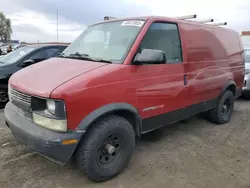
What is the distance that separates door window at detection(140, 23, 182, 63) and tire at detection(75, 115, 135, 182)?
3.67 feet

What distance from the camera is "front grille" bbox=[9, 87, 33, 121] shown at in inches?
110

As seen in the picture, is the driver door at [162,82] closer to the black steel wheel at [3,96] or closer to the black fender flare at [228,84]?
the black fender flare at [228,84]

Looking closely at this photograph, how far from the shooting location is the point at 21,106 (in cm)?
291

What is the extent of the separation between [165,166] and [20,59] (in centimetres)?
456

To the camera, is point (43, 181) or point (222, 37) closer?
point (43, 181)

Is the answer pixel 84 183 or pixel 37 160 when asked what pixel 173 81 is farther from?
pixel 37 160

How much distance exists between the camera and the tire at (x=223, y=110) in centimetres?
511

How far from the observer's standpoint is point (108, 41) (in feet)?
11.3

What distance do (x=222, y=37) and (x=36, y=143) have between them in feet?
13.5

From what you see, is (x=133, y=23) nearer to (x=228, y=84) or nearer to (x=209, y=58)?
(x=209, y=58)

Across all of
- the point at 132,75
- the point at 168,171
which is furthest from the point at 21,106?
the point at 168,171

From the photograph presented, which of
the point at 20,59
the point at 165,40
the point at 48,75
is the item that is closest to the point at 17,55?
the point at 20,59

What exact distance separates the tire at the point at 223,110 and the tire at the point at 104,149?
266 centimetres

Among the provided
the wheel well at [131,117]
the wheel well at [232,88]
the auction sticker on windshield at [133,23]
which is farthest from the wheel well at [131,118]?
the wheel well at [232,88]
